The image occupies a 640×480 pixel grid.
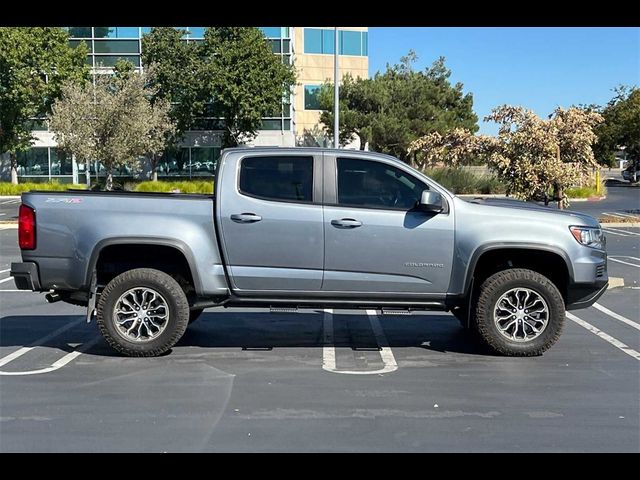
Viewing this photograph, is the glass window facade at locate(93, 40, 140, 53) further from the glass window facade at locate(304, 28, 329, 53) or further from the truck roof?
the truck roof

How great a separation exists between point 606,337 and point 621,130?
58.4m

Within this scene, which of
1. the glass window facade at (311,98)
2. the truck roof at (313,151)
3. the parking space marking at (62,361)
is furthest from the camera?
the glass window facade at (311,98)

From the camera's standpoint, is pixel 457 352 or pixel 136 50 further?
pixel 136 50

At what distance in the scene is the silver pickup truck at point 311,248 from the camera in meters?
7.29

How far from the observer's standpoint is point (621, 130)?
203 ft

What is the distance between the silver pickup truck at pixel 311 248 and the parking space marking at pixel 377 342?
55cm

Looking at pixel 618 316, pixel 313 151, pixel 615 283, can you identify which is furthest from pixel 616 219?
pixel 313 151

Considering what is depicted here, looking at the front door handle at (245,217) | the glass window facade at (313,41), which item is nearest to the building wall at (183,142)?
the glass window facade at (313,41)

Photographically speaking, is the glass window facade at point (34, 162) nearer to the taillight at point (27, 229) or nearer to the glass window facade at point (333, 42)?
the glass window facade at point (333, 42)

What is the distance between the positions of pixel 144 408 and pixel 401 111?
142ft
